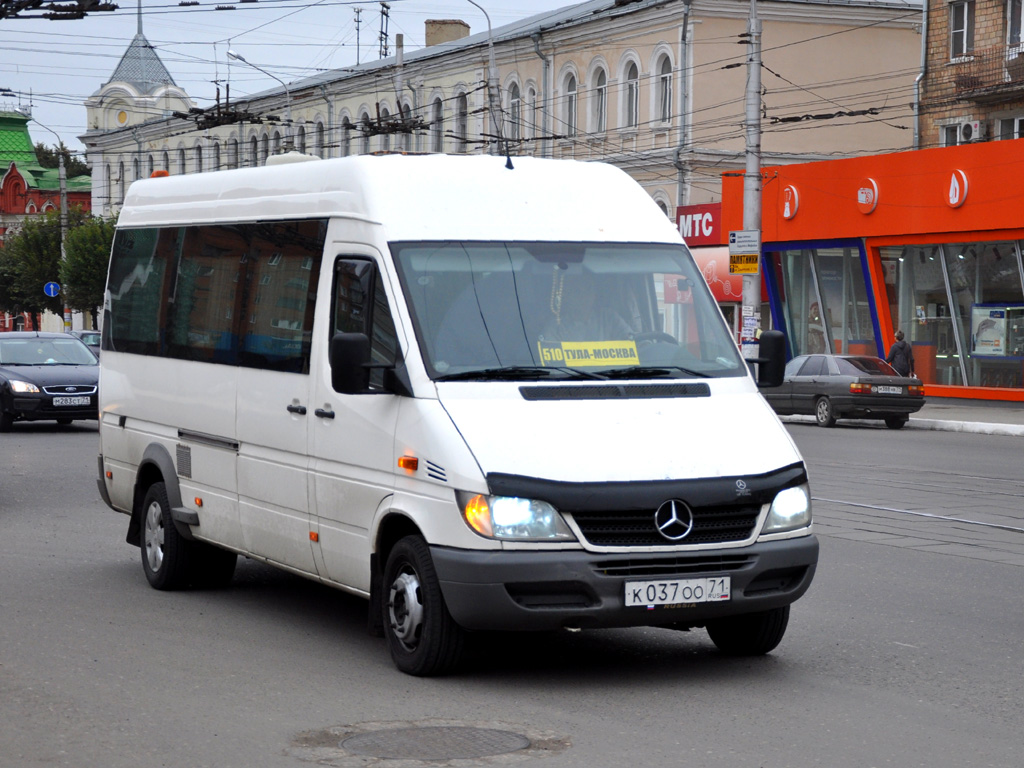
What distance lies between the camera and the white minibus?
6.67 meters

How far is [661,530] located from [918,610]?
2.87 m

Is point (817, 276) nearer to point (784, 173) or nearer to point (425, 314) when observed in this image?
point (784, 173)

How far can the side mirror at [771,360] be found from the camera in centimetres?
822

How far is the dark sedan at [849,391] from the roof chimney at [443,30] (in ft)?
116

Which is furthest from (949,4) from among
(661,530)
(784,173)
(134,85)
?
(134,85)

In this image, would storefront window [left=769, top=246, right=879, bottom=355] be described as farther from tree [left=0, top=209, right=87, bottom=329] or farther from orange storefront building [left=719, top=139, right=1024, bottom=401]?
tree [left=0, top=209, right=87, bottom=329]

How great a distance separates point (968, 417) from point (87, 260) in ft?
168

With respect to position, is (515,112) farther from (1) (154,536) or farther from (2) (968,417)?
(1) (154,536)

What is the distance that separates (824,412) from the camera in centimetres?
3002

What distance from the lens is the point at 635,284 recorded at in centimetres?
780

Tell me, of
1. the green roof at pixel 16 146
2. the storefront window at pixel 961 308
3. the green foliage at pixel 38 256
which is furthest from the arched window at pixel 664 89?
the green roof at pixel 16 146

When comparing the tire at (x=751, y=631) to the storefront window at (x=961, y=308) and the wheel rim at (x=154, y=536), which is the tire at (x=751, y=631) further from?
the storefront window at (x=961, y=308)

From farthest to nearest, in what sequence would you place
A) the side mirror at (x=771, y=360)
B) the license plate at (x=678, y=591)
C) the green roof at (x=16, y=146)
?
the green roof at (x=16, y=146)
the side mirror at (x=771, y=360)
the license plate at (x=678, y=591)

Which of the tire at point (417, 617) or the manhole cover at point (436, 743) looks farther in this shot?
the tire at point (417, 617)
